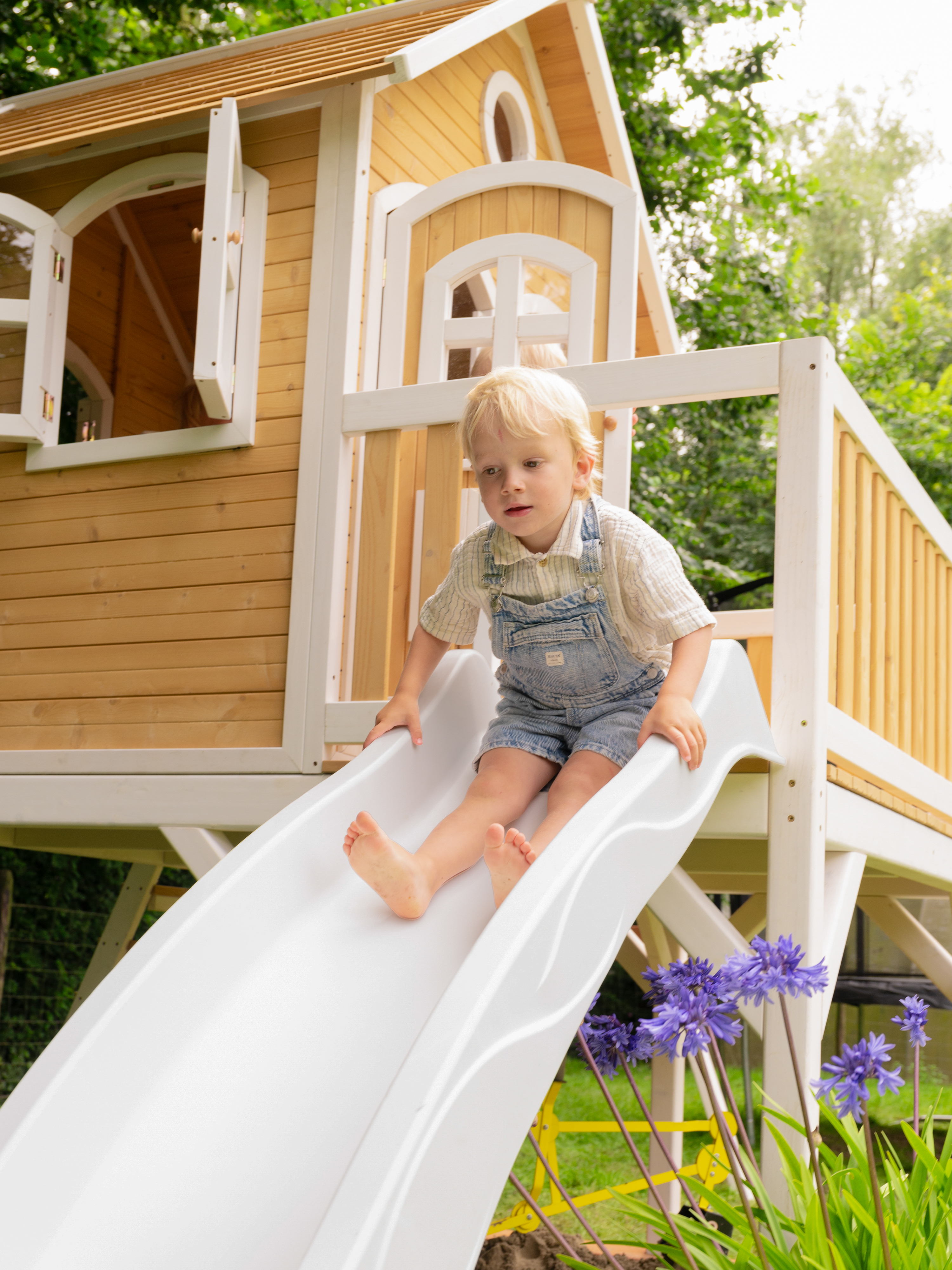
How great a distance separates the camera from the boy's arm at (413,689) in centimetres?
245

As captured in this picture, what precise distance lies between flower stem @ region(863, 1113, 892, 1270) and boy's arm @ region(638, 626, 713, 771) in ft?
2.27

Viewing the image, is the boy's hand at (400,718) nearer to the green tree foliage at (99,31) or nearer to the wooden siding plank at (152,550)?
the wooden siding plank at (152,550)

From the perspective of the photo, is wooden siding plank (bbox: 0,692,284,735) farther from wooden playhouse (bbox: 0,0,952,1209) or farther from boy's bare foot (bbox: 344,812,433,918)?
boy's bare foot (bbox: 344,812,433,918)

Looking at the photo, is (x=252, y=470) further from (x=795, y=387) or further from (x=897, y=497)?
(x=897, y=497)

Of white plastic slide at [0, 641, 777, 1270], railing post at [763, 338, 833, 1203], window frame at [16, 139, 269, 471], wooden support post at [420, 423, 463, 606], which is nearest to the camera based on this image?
white plastic slide at [0, 641, 777, 1270]

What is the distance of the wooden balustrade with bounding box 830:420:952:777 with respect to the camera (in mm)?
2703

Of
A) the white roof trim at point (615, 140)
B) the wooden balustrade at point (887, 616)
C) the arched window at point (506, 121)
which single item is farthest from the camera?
the white roof trim at point (615, 140)

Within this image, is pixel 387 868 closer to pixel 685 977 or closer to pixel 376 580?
pixel 685 977

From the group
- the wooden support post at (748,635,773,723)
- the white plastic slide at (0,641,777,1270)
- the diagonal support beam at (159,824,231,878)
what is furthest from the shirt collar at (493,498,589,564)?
the wooden support post at (748,635,773,723)

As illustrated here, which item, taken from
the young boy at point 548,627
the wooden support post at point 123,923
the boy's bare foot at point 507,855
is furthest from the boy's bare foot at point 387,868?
the wooden support post at point 123,923

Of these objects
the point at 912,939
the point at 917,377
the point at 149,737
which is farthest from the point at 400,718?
the point at 917,377

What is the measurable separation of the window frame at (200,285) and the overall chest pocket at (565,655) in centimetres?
135

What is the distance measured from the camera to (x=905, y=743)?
11.1 ft

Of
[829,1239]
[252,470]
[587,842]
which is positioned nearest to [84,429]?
[252,470]
